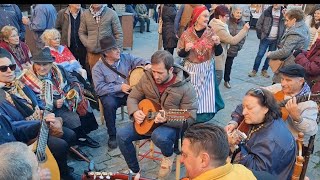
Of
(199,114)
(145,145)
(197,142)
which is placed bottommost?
(145,145)

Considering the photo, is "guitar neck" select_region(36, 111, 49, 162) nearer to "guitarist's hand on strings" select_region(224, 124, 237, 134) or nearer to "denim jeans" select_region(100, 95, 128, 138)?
"denim jeans" select_region(100, 95, 128, 138)

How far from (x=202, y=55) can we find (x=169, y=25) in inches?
99.0

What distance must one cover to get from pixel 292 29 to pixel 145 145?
2971 millimetres

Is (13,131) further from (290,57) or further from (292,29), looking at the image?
(292,29)

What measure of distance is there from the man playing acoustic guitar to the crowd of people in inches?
0.4

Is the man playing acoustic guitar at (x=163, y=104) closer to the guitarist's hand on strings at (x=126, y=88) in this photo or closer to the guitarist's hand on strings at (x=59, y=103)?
the guitarist's hand on strings at (x=126, y=88)

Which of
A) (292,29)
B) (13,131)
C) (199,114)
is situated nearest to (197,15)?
(199,114)

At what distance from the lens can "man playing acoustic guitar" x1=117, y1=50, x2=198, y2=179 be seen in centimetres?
351

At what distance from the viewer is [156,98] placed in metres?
3.69

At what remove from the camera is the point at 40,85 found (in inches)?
153

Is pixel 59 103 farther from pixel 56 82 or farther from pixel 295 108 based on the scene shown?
pixel 295 108

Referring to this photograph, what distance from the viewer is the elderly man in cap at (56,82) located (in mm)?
3857

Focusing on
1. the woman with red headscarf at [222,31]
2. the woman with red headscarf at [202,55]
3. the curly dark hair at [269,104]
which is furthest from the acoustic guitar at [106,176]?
the woman with red headscarf at [222,31]

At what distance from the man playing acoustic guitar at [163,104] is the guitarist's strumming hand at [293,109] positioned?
92 cm
